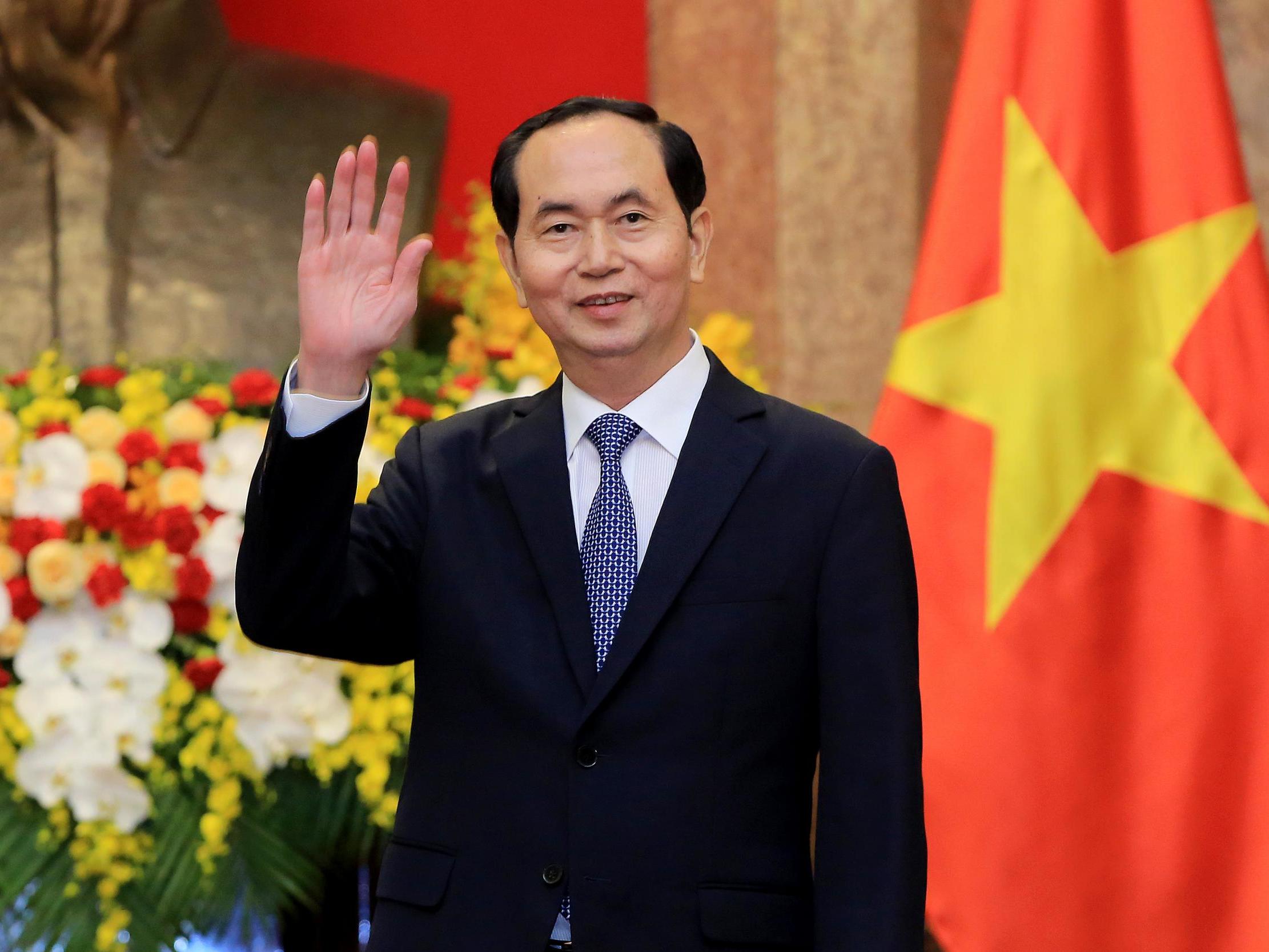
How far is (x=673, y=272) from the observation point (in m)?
1.53

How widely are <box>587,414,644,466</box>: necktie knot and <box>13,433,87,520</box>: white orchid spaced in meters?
0.93

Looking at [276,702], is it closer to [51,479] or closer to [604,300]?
[51,479]

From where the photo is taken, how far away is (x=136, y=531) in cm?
214

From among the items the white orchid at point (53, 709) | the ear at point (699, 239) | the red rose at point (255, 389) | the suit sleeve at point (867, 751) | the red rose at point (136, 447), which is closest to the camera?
the suit sleeve at point (867, 751)

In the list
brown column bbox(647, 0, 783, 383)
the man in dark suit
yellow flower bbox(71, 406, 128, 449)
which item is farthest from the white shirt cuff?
brown column bbox(647, 0, 783, 383)

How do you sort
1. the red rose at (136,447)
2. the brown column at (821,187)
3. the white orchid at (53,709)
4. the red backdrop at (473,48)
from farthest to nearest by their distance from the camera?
the red backdrop at (473,48)
the brown column at (821,187)
the red rose at (136,447)
the white orchid at (53,709)

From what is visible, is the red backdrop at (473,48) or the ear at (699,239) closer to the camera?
the ear at (699,239)

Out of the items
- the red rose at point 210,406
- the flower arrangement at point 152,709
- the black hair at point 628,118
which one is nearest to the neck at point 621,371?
the black hair at point 628,118

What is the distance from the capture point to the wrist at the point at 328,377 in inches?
56.3

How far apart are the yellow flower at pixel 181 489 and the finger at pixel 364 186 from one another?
2.68ft

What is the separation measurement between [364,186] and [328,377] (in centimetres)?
18

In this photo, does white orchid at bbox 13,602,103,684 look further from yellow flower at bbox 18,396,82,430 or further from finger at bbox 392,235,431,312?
finger at bbox 392,235,431,312

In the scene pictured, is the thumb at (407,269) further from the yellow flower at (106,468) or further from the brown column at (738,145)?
the brown column at (738,145)

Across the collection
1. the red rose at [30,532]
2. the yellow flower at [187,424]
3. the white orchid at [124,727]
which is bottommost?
the white orchid at [124,727]
